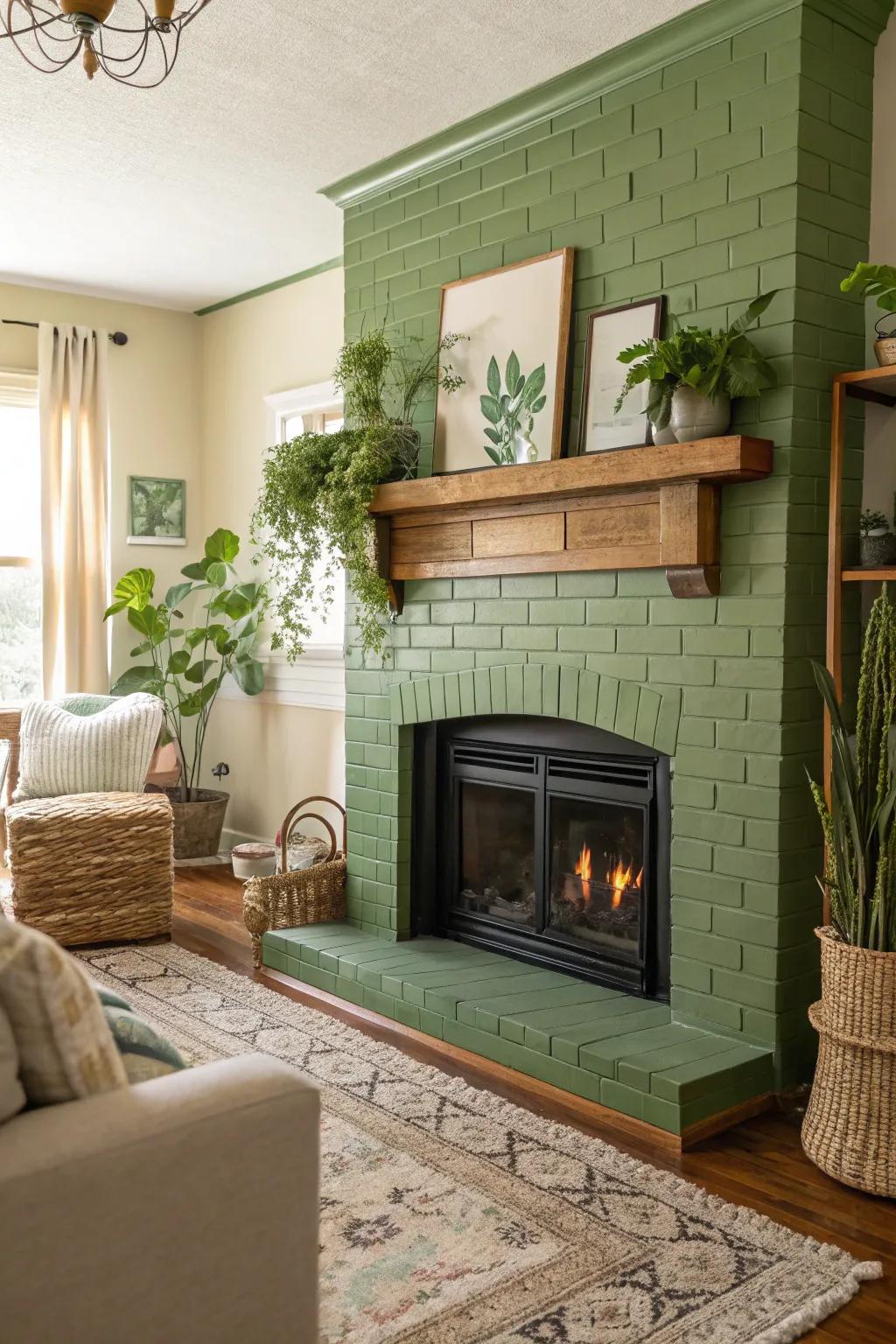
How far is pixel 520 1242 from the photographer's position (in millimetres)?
2189

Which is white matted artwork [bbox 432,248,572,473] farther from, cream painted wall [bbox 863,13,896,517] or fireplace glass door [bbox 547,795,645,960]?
fireplace glass door [bbox 547,795,645,960]

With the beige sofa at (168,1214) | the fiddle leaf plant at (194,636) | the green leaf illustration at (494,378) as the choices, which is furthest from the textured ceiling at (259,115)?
the beige sofa at (168,1214)

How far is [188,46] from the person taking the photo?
3.08 m

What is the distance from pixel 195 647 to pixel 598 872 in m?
2.83

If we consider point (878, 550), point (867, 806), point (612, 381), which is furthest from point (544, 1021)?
point (612, 381)

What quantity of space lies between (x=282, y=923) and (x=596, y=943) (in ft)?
3.73

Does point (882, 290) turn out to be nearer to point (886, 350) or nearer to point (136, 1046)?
point (886, 350)

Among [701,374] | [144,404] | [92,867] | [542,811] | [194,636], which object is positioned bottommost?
[92,867]

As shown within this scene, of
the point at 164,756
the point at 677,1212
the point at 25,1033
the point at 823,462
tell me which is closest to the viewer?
the point at 25,1033

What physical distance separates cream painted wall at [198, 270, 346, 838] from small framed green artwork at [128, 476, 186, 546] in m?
0.14

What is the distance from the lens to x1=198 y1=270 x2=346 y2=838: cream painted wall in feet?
16.9

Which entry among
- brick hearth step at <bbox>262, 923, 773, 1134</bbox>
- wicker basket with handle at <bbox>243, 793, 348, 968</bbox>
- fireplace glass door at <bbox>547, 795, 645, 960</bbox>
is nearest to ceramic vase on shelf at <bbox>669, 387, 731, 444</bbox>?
fireplace glass door at <bbox>547, 795, 645, 960</bbox>

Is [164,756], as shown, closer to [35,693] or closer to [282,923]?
[35,693]

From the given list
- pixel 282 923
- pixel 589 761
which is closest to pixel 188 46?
pixel 589 761
